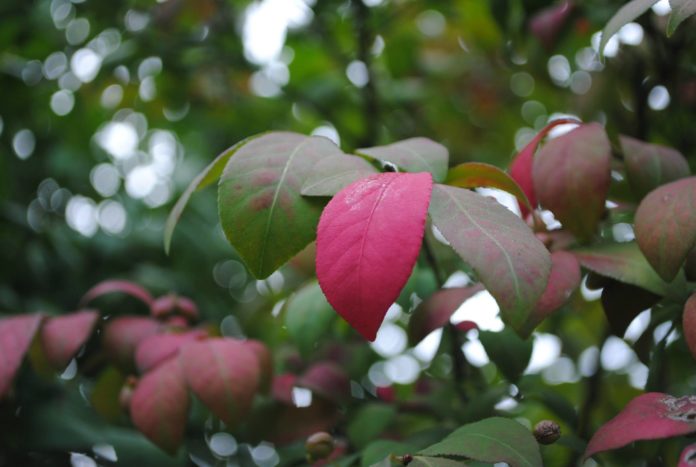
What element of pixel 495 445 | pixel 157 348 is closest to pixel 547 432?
pixel 495 445

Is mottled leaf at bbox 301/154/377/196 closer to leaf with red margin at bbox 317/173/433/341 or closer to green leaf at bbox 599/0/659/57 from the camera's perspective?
leaf with red margin at bbox 317/173/433/341

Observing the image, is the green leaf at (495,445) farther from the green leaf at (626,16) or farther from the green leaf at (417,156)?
the green leaf at (626,16)

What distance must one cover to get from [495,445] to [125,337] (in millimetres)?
539

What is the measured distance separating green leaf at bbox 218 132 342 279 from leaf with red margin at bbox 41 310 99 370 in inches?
14.5

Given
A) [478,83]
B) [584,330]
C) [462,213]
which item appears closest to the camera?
[462,213]

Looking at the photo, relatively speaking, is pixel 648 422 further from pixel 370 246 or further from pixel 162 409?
pixel 162 409

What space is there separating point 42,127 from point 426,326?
131 cm

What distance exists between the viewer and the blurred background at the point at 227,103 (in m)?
1.31

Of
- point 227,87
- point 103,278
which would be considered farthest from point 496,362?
point 227,87

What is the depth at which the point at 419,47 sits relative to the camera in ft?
5.98

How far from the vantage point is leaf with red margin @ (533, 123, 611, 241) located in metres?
0.70

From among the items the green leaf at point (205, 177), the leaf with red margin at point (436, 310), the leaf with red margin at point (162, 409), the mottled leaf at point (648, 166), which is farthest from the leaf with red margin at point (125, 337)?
the mottled leaf at point (648, 166)

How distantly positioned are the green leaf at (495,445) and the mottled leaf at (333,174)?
0.21 metres

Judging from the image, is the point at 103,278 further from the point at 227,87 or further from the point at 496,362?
the point at 496,362
